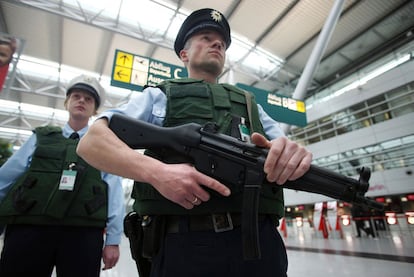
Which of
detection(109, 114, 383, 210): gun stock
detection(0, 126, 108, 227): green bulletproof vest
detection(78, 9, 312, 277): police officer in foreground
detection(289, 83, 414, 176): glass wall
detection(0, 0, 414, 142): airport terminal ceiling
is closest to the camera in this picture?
detection(78, 9, 312, 277): police officer in foreground

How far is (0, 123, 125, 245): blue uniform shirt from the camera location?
1.48 meters

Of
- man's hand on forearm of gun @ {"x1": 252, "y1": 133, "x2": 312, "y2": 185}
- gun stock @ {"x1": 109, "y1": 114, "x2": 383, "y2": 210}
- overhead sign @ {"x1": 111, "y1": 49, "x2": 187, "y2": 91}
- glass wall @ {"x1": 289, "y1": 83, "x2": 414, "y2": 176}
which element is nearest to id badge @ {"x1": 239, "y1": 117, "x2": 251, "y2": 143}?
gun stock @ {"x1": 109, "y1": 114, "x2": 383, "y2": 210}

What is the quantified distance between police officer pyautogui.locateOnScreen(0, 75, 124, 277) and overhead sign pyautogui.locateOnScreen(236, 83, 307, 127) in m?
4.17

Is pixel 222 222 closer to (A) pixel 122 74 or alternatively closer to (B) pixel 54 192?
(B) pixel 54 192

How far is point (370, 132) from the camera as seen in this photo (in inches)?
385

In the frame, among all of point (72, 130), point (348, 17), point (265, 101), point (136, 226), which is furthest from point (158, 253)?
point (348, 17)

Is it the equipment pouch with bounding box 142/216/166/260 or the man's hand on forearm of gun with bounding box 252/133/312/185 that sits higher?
the man's hand on forearm of gun with bounding box 252/133/312/185

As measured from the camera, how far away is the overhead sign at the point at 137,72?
4.64 metres

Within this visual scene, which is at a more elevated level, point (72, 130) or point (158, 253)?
point (72, 130)

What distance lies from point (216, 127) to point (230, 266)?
0.49 meters

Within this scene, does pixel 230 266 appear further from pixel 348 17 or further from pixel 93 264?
pixel 348 17

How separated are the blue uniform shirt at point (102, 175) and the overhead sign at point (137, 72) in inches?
121

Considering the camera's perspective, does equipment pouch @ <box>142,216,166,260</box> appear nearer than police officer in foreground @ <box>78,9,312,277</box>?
No

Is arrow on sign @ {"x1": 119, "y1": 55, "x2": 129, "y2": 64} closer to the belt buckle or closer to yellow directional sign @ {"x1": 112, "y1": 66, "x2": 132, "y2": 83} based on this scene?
yellow directional sign @ {"x1": 112, "y1": 66, "x2": 132, "y2": 83}
